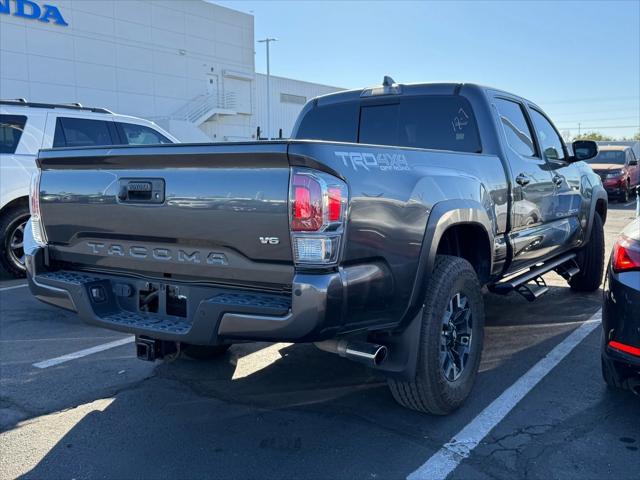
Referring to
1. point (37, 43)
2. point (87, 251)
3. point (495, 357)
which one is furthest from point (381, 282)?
point (37, 43)

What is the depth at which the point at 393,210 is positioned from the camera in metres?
2.88

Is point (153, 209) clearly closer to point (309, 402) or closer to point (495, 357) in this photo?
point (309, 402)

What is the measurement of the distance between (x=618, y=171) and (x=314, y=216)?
19.1 m

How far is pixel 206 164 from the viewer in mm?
2822

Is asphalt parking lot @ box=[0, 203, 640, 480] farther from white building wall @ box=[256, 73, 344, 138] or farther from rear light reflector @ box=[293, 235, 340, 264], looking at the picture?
white building wall @ box=[256, 73, 344, 138]

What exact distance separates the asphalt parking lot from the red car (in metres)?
15.8

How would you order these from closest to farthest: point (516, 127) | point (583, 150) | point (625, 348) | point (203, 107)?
point (625, 348) < point (516, 127) < point (583, 150) < point (203, 107)

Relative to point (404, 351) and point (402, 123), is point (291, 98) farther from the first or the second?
point (404, 351)

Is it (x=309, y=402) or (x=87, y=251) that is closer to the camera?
(x=87, y=251)

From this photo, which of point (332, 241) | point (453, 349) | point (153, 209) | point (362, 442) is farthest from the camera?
point (453, 349)

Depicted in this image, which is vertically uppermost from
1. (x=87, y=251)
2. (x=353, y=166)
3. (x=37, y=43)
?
(x=37, y=43)

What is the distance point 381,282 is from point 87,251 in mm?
1714

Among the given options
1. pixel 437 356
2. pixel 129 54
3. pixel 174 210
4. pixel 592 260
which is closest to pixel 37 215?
pixel 174 210

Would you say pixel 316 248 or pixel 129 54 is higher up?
pixel 129 54
